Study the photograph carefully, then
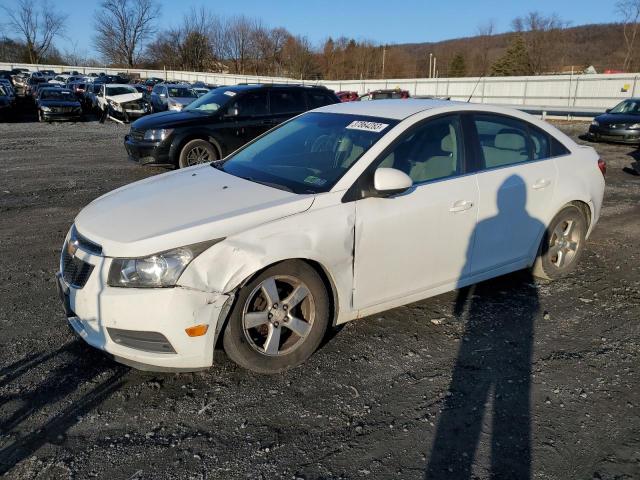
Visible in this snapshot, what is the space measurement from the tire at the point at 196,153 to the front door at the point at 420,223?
6.63 metres

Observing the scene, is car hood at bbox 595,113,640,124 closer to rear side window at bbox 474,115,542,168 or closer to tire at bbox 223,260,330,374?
rear side window at bbox 474,115,542,168

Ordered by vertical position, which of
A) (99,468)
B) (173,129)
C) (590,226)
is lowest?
(99,468)

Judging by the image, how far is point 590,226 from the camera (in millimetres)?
5121

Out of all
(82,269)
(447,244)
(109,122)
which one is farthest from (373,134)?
(109,122)

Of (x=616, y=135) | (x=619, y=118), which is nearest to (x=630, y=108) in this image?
(x=619, y=118)

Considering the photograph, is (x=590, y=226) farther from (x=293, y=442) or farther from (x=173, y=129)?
(x=173, y=129)

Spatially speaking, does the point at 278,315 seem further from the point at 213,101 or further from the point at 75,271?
the point at 213,101

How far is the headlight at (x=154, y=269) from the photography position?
295 centimetres

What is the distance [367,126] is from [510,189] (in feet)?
4.19

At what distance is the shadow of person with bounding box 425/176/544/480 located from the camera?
2.65 meters

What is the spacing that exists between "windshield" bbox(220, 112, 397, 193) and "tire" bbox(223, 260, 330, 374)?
2.05ft

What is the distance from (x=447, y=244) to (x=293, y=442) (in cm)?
188

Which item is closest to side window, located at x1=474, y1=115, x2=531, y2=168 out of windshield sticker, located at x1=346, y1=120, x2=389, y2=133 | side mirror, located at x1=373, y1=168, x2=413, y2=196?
windshield sticker, located at x1=346, y1=120, x2=389, y2=133

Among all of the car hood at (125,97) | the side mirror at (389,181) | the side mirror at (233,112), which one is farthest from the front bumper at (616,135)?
the car hood at (125,97)
